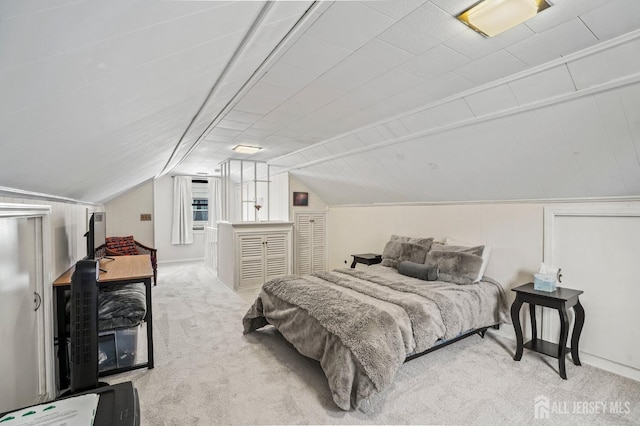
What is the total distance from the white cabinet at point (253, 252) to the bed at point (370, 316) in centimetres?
187

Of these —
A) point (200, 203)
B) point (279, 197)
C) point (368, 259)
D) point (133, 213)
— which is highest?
point (279, 197)

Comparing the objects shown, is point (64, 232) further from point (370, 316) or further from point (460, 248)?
point (460, 248)

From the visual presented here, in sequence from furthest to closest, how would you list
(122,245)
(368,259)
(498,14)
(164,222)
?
(164,222) < (122,245) < (368,259) < (498,14)

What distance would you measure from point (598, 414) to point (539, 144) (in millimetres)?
2032

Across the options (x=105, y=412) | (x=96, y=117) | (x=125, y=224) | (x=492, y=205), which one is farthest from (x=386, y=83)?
(x=125, y=224)

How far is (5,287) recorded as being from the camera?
1.64 m

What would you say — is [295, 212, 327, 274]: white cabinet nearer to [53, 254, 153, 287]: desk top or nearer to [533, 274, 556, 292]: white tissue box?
[53, 254, 153, 287]: desk top

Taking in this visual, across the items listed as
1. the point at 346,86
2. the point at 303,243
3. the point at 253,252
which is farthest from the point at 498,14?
the point at 303,243

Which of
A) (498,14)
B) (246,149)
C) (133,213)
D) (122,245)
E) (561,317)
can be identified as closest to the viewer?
(498,14)

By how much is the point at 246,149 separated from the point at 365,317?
3229 millimetres

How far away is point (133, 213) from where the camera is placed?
6957 millimetres

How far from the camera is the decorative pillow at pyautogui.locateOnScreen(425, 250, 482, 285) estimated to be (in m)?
3.20

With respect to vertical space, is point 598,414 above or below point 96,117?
below

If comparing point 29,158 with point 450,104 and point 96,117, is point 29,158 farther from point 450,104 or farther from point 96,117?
point 450,104
